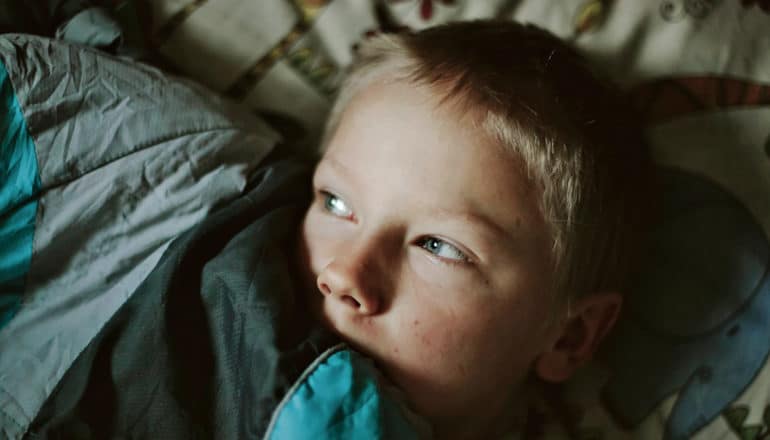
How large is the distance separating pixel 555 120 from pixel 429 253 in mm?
216

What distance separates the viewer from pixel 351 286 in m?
0.79

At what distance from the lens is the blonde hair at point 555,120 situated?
86 cm

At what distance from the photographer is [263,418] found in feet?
2.48

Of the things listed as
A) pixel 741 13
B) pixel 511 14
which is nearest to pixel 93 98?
pixel 511 14

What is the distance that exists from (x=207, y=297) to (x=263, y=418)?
0.17 metres

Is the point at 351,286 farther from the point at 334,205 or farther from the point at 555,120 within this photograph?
the point at 555,120

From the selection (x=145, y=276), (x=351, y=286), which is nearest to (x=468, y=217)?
(x=351, y=286)

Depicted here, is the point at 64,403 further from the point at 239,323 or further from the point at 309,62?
the point at 309,62

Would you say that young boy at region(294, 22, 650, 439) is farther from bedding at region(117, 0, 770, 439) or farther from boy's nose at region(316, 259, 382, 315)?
bedding at region(117, 0, 770, 439)

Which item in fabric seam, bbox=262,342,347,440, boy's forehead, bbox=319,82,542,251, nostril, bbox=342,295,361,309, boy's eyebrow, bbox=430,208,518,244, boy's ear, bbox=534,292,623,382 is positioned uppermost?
boy's forehead, bbox=319,82,542,251

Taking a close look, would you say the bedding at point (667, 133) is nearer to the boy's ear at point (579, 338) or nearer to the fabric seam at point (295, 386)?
the boy's ear at point (579, 338)

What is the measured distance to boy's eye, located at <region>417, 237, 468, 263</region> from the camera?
855 millimetres

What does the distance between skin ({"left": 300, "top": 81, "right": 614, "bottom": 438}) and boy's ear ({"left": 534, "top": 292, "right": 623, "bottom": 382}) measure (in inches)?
4.6

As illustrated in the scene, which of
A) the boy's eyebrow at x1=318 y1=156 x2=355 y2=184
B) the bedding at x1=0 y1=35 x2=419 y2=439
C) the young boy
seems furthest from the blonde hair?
the bedding at x1=0 y1=35 x2=419 y2=439
